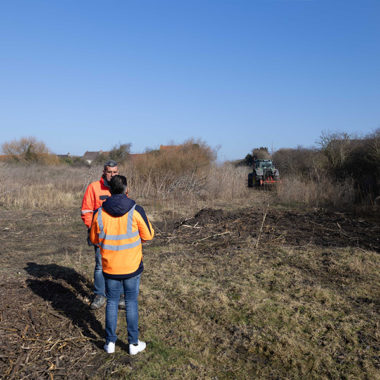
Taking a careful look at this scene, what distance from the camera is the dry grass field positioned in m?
3.03

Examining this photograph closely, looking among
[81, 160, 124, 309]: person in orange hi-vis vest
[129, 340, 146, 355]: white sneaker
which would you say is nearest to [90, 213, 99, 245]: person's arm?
[81, 160, 124, 309]: person in orange hi-vis vest

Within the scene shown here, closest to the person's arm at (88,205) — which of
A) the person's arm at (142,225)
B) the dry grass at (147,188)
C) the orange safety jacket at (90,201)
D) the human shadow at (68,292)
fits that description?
the orange safety jacket at (90,201)

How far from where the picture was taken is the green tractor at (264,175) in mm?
21120

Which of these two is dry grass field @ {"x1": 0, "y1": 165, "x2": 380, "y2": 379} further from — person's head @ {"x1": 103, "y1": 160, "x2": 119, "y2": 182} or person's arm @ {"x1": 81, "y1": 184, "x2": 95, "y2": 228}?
person's head @ {"x1": 103, "y1": 160, "x2": 119, "y2": 182}

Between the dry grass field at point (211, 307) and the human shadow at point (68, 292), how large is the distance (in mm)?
16

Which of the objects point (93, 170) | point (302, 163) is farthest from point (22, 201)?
point (302, 163)

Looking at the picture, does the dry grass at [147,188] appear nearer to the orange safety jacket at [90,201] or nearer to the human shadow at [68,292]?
the human shadow at [68,292]

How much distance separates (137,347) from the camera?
3166mm

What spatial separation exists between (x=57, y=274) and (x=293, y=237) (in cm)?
530

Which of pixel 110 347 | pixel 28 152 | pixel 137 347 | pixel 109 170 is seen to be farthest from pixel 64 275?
pixel 28 152

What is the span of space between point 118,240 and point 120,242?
25 mm

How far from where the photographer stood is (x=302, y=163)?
2323 cm

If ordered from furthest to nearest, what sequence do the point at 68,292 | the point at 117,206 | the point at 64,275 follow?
the point at 64,275
the point at 68,292
the point at 117,206

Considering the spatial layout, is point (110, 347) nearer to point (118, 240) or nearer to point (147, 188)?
point (118, 240)
